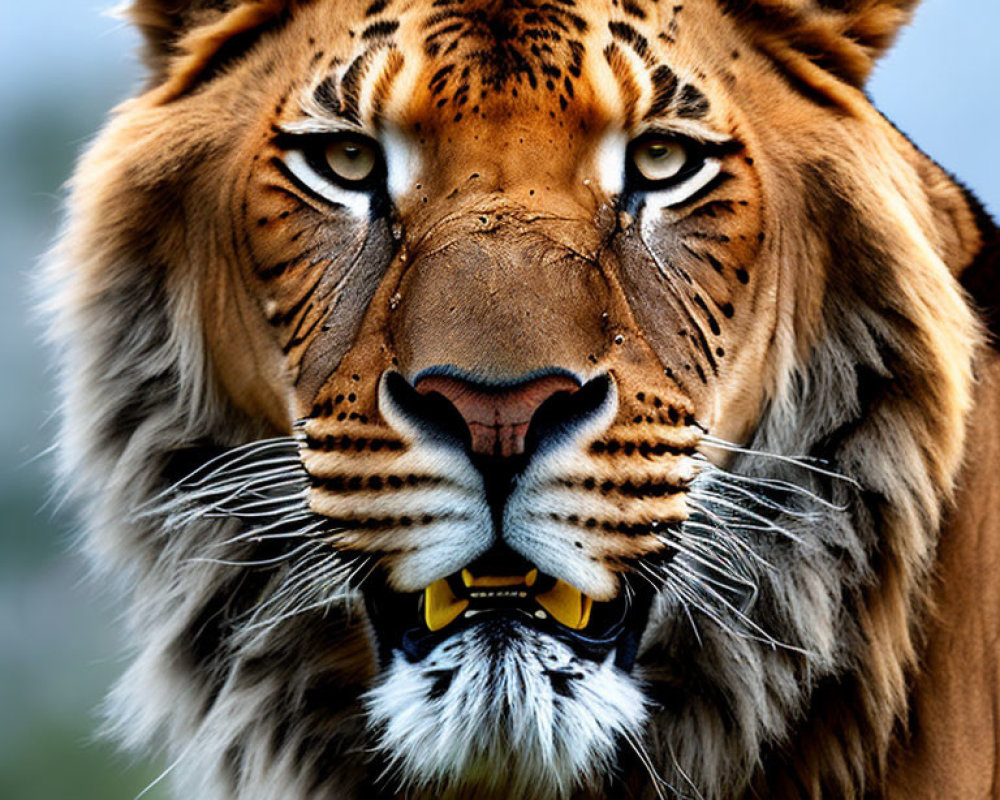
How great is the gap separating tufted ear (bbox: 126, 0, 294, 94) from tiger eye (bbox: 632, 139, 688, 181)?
2.88 ft

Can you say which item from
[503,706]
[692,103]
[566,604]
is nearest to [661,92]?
[692,103]

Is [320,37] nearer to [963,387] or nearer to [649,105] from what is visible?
[649,105]

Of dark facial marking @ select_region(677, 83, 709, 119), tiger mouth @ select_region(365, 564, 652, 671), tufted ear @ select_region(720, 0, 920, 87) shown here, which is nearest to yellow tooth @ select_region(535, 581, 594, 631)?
tiger mouth @ select_region(365, 564, 652, 671)

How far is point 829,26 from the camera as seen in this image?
3.21 m

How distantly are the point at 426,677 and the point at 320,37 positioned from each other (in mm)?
1382

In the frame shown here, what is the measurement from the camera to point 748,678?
2.99 metres

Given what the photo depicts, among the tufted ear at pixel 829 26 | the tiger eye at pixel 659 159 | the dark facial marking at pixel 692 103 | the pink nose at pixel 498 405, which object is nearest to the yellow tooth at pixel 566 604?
the pink nose at pixel 498 405

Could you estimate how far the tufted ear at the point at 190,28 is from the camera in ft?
10.7

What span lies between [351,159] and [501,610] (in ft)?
3.32

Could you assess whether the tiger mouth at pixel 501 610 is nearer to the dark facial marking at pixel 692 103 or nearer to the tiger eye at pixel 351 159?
the tiger eye at pixel 351 159

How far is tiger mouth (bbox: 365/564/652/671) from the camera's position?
258cm

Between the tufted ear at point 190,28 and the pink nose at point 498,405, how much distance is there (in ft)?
3.76

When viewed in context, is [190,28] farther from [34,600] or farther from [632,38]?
[34,600]

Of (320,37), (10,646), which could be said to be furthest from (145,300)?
(10,646)
